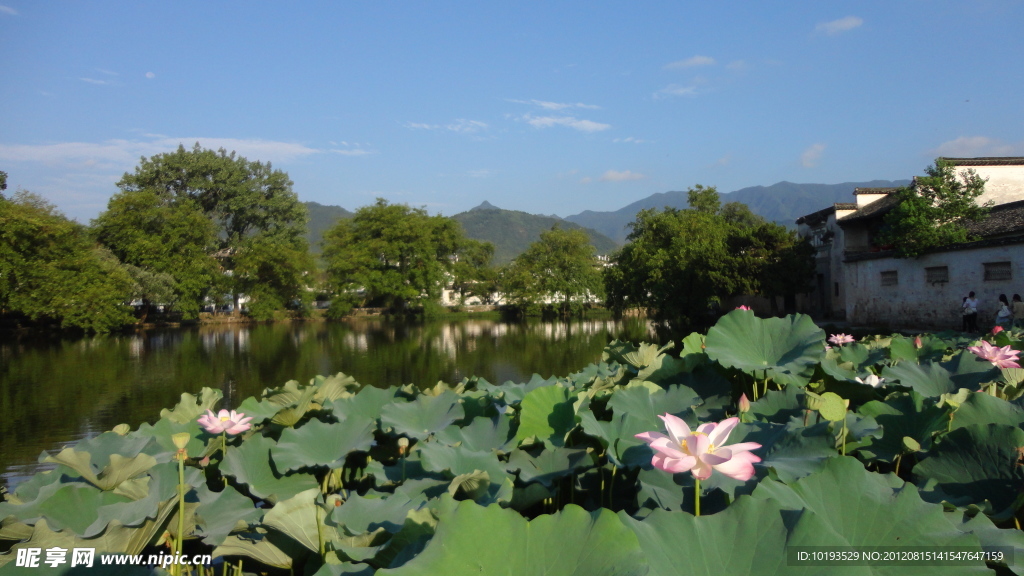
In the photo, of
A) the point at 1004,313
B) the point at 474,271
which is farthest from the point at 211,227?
the point at 1004,313

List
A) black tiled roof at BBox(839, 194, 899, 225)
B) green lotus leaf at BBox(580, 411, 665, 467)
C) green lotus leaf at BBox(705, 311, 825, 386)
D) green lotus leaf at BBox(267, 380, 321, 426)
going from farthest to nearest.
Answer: black tiled roof at BBox(839, 194, 899, 225) < green lotus leaf at BBox(267, 380, 321, 426) < green lotus leaf at BBox(705, 311, 825, 386) < green lotus leaf at BBox(580, 411, 665, 467)

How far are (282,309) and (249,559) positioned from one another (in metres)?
36.0

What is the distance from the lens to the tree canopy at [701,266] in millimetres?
20547

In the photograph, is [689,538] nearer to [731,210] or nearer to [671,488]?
[671,488]

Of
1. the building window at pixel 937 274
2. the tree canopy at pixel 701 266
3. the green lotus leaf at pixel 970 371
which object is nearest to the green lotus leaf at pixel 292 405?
the green lotus leaf at pixel 970 371

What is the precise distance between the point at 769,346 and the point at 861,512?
1.15 m

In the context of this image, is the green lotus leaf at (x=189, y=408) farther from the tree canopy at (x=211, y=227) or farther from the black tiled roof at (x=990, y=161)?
the tree canopy at (x=211, y=227)

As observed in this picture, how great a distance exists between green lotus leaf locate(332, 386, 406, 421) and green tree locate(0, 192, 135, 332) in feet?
81.9

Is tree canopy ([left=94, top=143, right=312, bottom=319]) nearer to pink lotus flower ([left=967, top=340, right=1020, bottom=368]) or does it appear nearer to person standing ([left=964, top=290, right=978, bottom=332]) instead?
person standing ([left=964, top=290, right=978, bottom=332])

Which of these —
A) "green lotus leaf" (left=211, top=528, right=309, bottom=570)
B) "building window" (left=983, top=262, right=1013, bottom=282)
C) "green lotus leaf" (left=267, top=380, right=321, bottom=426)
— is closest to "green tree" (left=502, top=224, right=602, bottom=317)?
"building window" (left=983, top=262, right=1013, bottom=282)

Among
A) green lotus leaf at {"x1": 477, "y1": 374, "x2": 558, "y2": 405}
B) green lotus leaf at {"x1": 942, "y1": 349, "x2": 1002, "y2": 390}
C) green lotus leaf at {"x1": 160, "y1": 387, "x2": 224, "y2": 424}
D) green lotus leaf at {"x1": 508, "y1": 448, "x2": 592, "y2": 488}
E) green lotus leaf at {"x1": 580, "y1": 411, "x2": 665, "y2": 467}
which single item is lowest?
green lotus leaf at {"x1": 160, "y1": 387, "x2": 224, "y2": 424}

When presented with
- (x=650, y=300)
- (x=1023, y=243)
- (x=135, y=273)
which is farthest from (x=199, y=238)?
(x=1023, y=243)

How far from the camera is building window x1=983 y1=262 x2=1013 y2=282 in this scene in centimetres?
1302

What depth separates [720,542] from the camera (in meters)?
0.85
